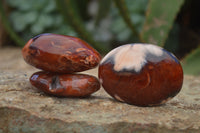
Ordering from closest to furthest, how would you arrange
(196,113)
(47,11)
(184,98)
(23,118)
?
(23,118)
(196,113)
(184,98)
(47,11)

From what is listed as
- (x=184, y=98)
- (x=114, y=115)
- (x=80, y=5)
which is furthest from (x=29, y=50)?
(x=80, y=5)

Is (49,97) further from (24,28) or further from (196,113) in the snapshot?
(24,28)

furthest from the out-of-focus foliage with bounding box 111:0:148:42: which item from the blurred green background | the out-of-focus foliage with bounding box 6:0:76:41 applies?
the out-of-focus foliage with bounding box 6:0:76:41

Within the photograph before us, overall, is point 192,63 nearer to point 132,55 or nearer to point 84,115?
point 132,55

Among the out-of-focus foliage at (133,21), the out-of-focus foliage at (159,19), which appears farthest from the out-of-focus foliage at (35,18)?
the out-of-focus foliage at (159,19)

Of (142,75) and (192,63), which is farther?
(192,63)

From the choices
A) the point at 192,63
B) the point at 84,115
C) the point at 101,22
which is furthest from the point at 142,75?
the point at 101,22

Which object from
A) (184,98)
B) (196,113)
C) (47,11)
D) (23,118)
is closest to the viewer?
(23,118)
